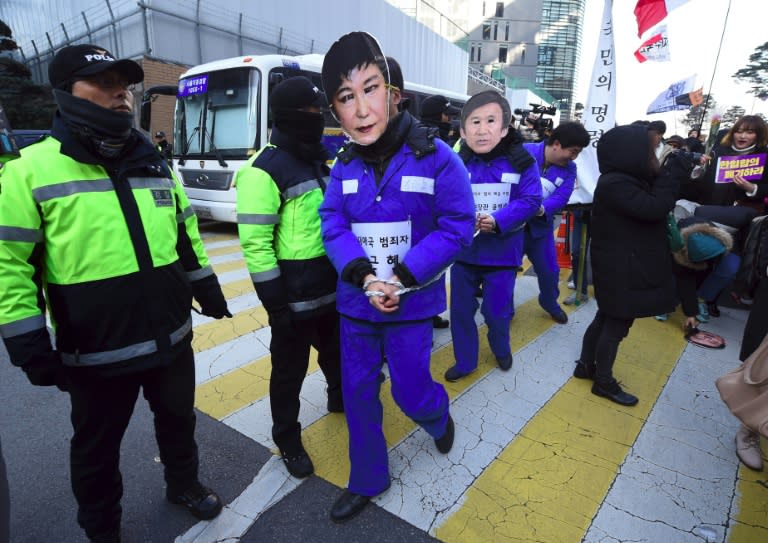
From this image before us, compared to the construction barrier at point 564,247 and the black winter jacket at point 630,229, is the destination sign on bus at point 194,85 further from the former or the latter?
the black winter jacket at point 630,229

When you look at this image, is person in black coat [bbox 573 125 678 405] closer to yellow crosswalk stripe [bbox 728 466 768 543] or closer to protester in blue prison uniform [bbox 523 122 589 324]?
yellow crosswalk stripe [bbox 728 466 768 543]

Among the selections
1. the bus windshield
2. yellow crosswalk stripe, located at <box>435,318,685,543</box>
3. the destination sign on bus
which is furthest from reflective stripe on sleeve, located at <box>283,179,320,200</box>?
the destination sign on bus

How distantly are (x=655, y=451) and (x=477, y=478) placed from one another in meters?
1.09

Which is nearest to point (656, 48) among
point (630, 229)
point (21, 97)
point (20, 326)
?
point (630, 229)

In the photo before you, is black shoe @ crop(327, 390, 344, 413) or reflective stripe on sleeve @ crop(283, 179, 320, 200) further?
black shoe @ crop(327, 390, 344, 413)

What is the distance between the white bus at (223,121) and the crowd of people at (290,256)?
216 inches

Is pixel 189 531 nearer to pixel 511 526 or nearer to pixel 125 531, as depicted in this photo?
pixel 125 531

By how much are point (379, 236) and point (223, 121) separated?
702cm

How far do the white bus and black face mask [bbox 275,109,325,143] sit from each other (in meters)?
5.68

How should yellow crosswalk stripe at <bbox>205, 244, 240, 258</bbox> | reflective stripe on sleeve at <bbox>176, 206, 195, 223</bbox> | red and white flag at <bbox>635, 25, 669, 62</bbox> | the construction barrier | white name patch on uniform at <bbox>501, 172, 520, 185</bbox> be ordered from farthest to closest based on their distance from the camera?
yellow crosswalk stripe at <bbox>205, 244, 240, 258</bbox>
the construction barrier
red and white flag at <bbox>635, 25, 669, 62</bbox>
white name patch on uniform at <bbox>501, 172, 520, 185</bbox>
reflective stripe on sleeve at <bbox>176, 206, 195, 223</bbox>

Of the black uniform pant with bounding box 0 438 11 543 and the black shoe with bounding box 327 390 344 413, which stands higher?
the black uniform pant with bounding box 0 438 11 543

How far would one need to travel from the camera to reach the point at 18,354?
1506mm

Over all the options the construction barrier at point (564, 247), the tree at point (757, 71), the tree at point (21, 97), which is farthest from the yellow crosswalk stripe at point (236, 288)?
the tree at point (21, 97)

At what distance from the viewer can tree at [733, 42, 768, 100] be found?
8047 mm
